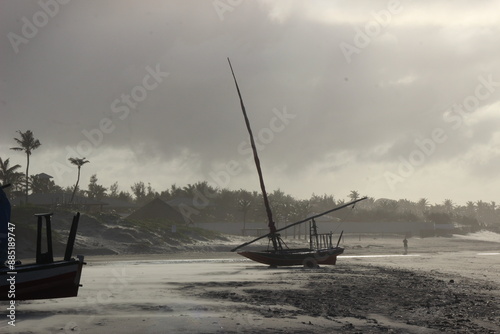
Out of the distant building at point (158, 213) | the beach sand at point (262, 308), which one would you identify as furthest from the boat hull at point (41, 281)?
the distant building at point (158, 213)

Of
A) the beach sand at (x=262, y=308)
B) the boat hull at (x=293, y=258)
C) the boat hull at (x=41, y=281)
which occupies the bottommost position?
the beach sand at (x=262, y=308)

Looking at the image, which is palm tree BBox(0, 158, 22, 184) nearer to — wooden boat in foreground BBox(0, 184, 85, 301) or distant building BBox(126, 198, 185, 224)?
distant building BBox(126, 198, 185, 224)

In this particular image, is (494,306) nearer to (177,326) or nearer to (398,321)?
(398,321)

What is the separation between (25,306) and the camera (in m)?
17.2

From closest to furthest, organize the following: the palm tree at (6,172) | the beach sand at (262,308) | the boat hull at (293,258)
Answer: the beach sand at (262,308)
the boat hull at (293,258)
the palm tree at (6,172)

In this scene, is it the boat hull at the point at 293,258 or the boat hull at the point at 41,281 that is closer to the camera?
the boat hull at the point at 41,281

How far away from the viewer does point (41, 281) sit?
1738 centimetres

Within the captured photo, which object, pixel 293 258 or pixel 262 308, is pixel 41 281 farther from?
pixel 293 258

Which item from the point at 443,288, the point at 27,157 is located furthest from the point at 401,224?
the point at 443,288

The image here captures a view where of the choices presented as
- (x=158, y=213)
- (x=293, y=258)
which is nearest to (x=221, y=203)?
(x=158, y=213)

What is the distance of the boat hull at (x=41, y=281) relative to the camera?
16844 mm

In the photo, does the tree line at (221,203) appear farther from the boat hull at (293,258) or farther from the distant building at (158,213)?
the boat hull at (293,258)

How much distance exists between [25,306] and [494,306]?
49.8 ft

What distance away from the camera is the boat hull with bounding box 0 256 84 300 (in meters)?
16.8
